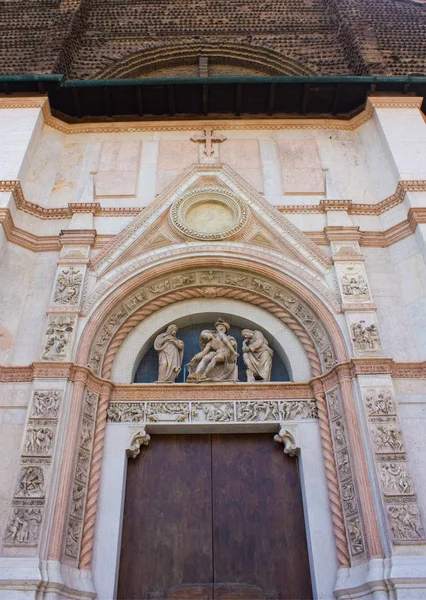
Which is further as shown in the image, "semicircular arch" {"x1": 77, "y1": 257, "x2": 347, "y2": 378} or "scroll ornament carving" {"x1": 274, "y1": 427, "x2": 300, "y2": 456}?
"semicircular arch" {"x1": 77, "y1": 257, "x2": 347, "y2": 378}

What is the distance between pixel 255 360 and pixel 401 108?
6606mm

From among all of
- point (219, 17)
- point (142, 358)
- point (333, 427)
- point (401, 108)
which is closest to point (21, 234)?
point (142, 358)

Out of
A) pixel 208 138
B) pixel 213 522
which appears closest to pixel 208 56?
pixel 208 138

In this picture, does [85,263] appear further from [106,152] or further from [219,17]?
[219,17]

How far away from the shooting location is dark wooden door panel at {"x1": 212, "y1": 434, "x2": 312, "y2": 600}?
6641 mm

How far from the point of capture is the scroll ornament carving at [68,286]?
27.1 ft

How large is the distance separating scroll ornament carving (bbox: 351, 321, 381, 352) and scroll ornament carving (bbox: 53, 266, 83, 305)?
4.37 m

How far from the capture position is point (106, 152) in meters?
11.0

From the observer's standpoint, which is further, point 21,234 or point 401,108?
point 401,108

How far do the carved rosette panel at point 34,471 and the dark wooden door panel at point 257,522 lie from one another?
7.63 feet

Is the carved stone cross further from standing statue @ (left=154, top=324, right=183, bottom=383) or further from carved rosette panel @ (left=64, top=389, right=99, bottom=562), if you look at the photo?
carved rosette panel @ (left=64, top=389, right=99, bottom=562)

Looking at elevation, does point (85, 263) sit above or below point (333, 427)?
above

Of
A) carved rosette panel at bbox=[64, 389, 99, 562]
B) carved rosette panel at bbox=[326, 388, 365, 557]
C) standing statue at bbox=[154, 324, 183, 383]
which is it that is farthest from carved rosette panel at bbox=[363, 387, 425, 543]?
carved rosette panel at bbox=[64, 389, 99, 562]

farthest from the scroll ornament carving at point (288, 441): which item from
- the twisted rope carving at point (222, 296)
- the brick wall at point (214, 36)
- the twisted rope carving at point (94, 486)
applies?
the brick wall at point (214, 36)
